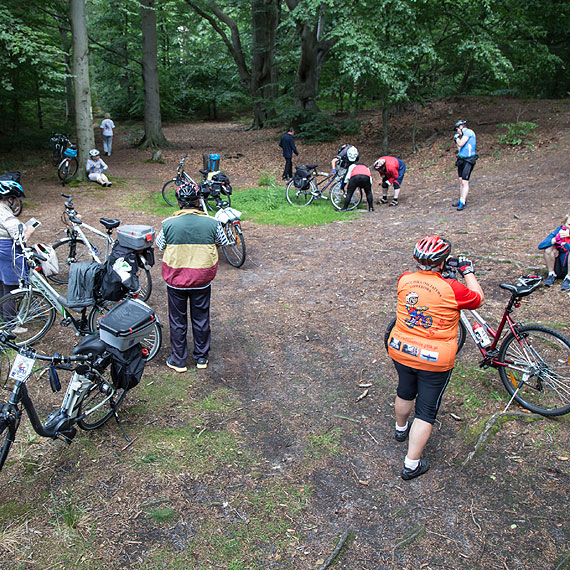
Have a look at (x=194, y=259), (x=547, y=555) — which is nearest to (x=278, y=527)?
(x=547, y=555)

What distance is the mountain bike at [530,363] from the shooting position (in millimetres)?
3959

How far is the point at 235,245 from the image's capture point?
315 inches

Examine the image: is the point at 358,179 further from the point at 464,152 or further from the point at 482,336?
the point at 482,336

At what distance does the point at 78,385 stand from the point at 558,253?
5967 mm

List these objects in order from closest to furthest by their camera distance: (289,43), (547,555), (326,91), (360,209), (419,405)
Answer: (547,555) < (419,405) < (360,209) < (326,91) < (289,43)

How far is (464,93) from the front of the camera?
65.9ft

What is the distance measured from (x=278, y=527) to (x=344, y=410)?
1.46 meters

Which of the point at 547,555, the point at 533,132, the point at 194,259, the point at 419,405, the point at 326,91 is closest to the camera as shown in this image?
the point at 547,555

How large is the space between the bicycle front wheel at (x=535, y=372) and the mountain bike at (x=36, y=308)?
360 centimetres

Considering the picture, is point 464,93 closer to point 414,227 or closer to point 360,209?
point 360,209

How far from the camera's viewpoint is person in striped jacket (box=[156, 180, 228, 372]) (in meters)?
4.64

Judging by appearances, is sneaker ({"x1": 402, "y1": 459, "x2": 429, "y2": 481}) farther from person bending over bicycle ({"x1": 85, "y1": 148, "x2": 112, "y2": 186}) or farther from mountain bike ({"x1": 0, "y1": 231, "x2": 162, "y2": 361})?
person bending over bicycle ({"x1": 85, "y1": 148, "x2": 112, "y2": 186})

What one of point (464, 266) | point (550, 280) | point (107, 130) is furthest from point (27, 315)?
point (107, 130)

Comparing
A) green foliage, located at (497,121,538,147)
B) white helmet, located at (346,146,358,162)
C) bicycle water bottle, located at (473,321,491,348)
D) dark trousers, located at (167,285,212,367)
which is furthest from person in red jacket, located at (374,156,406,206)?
dark trousers, located at (167,285,212,367)
